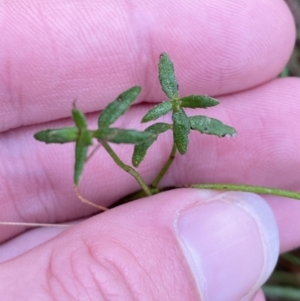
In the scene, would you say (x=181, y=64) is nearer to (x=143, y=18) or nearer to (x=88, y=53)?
(x=143, y=18)

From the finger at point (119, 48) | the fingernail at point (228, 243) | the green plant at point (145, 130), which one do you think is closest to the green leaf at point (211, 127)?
the green plant at point (145, 130)

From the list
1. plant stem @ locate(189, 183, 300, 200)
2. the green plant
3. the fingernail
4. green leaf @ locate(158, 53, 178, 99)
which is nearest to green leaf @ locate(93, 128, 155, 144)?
the green plant

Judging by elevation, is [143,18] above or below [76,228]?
above

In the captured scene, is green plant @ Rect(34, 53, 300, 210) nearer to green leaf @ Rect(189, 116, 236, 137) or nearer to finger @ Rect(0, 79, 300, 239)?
green leaf @ Rect(189, 116, 236, 137)

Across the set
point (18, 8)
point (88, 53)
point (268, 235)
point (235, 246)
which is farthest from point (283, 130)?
point (18, 8)

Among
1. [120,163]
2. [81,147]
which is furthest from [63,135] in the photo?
[120,163]

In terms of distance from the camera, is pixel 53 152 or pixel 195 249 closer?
pixel 195 249

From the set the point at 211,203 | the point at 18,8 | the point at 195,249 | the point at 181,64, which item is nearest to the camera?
the point at 195,249

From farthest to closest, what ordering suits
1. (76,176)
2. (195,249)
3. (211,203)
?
(211,203)
(195,249)
(76,176)
